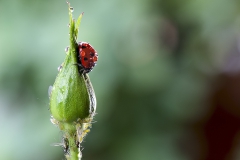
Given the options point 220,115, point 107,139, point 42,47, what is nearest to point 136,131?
point 107,139

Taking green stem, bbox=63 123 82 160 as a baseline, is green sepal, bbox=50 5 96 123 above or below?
above

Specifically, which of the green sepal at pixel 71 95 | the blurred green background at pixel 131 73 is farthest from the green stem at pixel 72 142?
the blurred green background at pixel 131 73

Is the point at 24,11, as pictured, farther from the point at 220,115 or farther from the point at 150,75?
the point at 220,115

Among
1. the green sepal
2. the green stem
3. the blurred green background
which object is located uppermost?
the blurred green background

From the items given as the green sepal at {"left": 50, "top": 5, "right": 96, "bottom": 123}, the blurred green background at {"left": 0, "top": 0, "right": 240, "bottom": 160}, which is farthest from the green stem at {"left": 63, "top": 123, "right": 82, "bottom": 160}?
the blurred green background at {"left": 0, "top": 0, "right": 240, "bottom": 160}

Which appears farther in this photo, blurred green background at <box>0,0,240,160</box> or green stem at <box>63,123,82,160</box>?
blurred green background at <box>0,0,240,160</box>

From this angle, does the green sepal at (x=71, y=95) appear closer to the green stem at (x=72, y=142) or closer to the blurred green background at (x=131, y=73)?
the green stem at (x=72, y=142)

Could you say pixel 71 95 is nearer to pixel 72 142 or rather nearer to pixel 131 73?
pixel 72 142

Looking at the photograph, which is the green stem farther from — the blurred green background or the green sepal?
the blurred green background

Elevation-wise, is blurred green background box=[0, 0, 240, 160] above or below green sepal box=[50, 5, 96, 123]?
above
